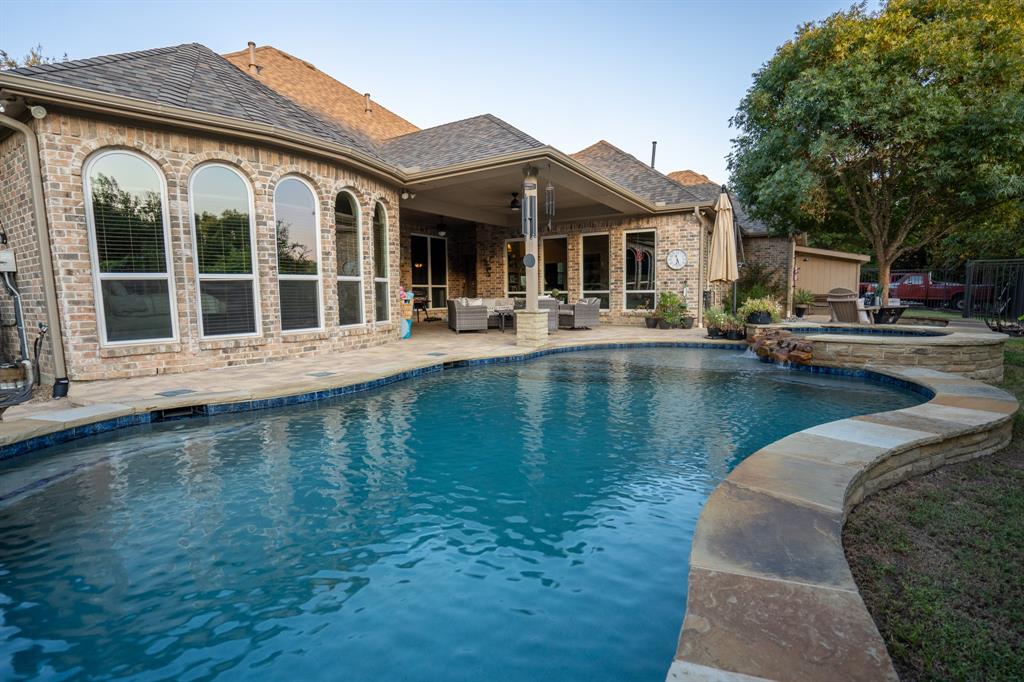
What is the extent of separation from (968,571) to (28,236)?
30.0ft

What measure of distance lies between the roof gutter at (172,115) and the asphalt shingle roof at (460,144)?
6.58 ft

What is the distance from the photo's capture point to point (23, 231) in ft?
20.0

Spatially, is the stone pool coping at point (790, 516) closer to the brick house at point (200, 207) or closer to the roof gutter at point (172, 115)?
the brick house at point (200, 207)

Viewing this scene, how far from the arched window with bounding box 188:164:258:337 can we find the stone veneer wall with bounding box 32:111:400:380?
0.11 m

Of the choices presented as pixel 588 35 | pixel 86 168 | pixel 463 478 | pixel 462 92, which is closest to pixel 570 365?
pixel 463 478

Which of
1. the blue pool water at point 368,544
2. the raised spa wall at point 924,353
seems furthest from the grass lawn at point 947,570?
the raised spa wall at point 924,353

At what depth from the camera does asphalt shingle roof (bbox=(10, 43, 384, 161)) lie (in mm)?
5934

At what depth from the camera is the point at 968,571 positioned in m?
2.12

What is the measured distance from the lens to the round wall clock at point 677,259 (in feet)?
42.5

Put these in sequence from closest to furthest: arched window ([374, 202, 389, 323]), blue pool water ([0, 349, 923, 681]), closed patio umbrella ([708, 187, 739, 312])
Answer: blue pool water ([0, 349, 923, 681])
arched window ([374, 202, 389, 323])
closed patio umbrella ([708, 187, 739, 312])

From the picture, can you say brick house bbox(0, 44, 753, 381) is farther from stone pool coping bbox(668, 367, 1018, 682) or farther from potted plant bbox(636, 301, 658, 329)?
stone pool coping bbox(668, 367, 1018, 682)

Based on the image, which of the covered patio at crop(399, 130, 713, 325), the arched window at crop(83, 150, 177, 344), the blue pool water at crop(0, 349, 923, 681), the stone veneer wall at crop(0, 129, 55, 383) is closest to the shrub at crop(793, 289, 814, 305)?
the covered patio at crop(399, 130, 713, 325)

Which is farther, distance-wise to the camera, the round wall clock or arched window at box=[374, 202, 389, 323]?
the round wall clock

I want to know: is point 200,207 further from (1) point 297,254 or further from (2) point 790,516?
(2) point 790,516
